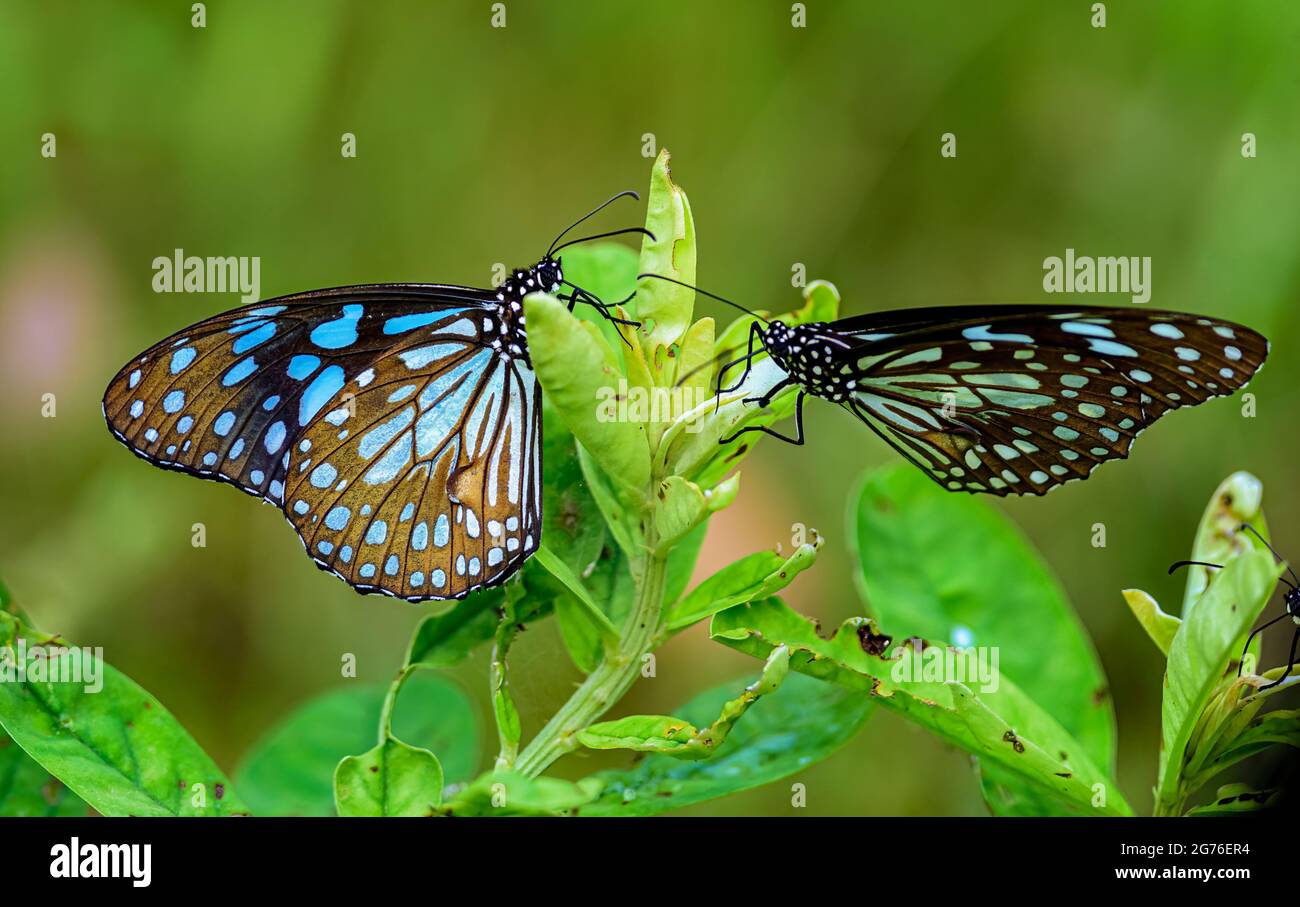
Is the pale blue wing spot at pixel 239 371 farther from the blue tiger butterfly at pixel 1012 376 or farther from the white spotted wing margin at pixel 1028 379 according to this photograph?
the white spotted wing margin at pixel 1028 379

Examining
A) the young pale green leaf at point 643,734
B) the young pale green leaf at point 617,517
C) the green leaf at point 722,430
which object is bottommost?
the young pale green leaf at point 643,734

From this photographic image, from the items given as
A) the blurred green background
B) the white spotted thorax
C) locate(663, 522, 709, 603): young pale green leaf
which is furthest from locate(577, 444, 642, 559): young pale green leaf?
the blurred green background

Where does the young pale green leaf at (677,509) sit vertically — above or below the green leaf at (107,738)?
above

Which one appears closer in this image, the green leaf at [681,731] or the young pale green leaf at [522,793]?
the young pale green leaf at [522,793]

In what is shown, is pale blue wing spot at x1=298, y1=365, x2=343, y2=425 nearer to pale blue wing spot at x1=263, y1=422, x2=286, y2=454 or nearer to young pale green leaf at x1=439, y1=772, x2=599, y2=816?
pale blue wing spot at x1=263, y1=422, x2=286, y2=454

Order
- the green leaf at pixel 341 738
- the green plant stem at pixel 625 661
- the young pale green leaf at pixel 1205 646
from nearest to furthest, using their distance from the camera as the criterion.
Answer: the young pale green leaf at pixel 1205 646
the green plant stem at pixel 625 661
the green leaf at pixel 341 738

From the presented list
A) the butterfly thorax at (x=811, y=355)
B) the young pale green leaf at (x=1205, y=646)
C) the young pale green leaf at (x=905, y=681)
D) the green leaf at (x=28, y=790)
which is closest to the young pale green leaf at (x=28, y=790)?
the green leaf at (x=28, y=790)

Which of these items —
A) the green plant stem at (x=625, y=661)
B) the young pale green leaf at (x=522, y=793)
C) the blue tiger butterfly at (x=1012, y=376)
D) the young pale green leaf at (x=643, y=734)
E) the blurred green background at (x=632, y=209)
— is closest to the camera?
the young pale green leaf at (x=522, y=793)
